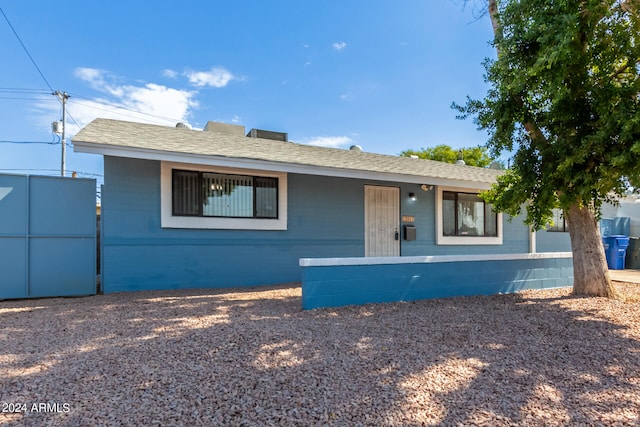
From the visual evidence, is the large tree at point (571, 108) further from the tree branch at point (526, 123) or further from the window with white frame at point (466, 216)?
the window with white frame at point (466, 216)

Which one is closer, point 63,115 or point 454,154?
point 63,115

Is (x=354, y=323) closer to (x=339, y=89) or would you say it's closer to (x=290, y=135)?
(x=290, y=135)

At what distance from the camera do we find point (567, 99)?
5141 millimetres

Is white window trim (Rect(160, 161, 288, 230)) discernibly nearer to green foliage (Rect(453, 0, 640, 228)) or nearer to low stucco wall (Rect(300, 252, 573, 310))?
low stucco wall (Rect(300, 252, 573, 310))


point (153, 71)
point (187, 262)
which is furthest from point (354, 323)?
point (153, 71)

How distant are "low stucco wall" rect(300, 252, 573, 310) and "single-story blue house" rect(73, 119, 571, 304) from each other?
23 centimetres

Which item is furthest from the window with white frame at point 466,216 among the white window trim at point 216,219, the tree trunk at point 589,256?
the white window trim at point 216,219

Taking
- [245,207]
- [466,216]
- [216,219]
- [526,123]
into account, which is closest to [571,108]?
[526,123]

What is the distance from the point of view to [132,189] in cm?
680

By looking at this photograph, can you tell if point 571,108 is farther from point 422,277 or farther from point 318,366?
point 318,366

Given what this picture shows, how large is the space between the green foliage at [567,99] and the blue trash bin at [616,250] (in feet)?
26.0

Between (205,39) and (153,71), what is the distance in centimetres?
391

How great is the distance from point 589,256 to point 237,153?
6.78m

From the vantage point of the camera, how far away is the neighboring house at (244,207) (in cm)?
670
